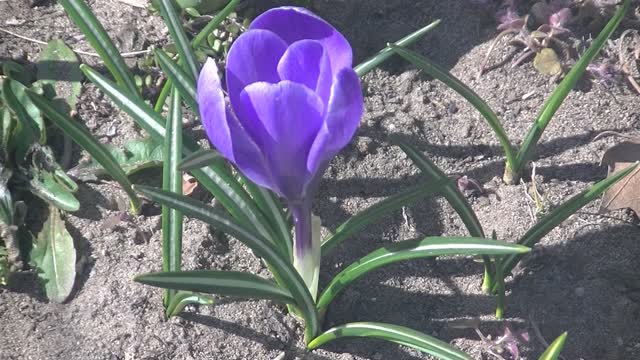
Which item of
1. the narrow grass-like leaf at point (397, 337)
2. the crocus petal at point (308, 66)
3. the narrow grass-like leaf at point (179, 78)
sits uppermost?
the narrow grass-like leaf at point (179, 78)

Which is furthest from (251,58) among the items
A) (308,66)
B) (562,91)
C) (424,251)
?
(562,91)

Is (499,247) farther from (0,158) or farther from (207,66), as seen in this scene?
(0,158)

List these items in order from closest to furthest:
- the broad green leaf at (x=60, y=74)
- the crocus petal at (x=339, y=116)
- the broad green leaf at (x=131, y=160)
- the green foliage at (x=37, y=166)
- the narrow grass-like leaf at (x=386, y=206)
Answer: the crocus petal at (x=339, y=116)
the narrow grass-like leaf at (x=386, y=206)
the green foliage at (x=37, y=166)
the broad green leaf at (x=131, y=160)
the broad green leaf at (x=60, y=74)

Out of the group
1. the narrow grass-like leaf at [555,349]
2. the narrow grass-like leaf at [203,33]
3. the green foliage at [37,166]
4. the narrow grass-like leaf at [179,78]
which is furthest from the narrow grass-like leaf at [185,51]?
the narrow grass-like leaf at [555,349]

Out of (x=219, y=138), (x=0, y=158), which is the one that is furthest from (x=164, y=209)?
(x=0, y=158)

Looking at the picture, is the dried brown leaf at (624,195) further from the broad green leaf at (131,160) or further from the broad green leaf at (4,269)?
the broad green leaf at (4,269)

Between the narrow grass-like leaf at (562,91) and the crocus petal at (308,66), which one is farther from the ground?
the narrow grass-like leaf at (562,91)

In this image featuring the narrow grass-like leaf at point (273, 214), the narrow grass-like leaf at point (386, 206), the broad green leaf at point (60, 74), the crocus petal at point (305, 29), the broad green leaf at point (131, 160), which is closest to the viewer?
the crocus petal at point (305, 29)

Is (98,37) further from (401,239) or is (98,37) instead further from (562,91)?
(562,91)
